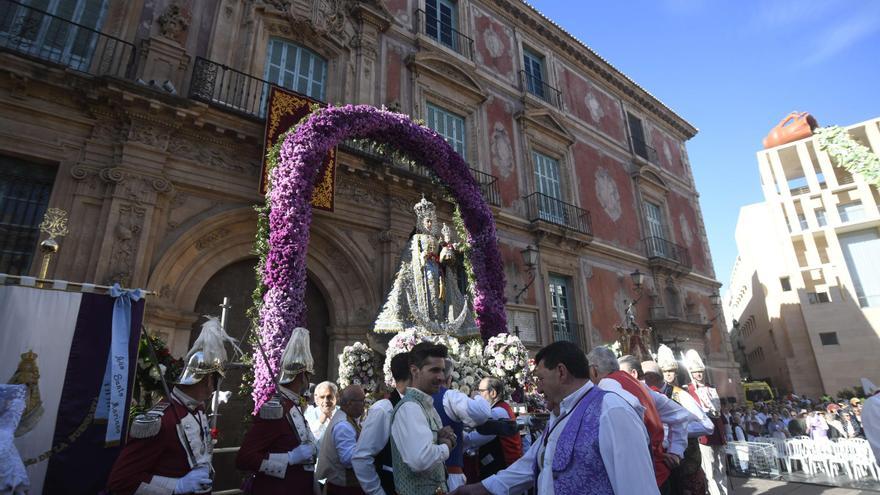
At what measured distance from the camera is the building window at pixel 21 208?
6.08m

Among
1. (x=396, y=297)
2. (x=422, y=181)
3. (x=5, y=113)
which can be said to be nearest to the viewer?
(x=5, y=113)

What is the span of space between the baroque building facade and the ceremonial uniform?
4548mm

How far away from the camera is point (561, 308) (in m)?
13.1

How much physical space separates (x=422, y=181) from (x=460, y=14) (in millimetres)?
7069

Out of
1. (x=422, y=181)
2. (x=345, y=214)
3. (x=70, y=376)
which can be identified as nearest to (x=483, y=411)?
(x=70, y=376)

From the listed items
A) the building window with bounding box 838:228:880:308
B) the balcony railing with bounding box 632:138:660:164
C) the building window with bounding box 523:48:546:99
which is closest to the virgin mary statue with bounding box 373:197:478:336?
the building window with bounding box 523:48:546:99

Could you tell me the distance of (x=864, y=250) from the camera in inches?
1008

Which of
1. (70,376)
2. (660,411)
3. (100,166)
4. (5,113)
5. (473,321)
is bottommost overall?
(660,411)

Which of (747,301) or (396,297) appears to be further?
(747,301)

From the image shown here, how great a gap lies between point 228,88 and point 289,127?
1298mm

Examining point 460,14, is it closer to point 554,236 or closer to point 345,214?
point 554,236

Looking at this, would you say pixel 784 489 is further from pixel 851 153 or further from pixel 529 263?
pixel 529 263

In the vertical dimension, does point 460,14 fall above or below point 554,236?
above

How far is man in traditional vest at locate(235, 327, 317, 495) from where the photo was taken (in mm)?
3045
